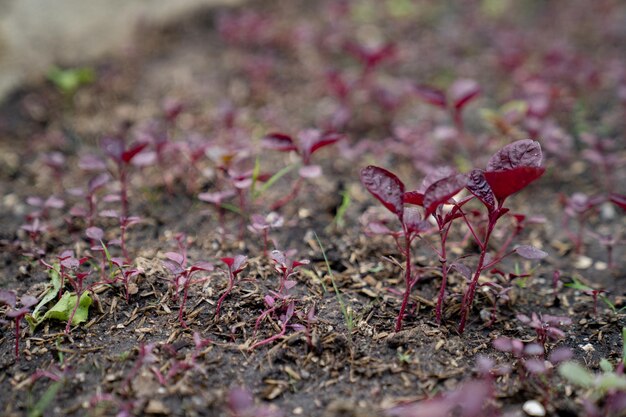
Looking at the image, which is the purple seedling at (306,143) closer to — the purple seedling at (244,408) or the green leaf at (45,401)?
the purple seedling at (244,408)

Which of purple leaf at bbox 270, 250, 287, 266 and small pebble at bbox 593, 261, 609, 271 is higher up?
purple leaf at bbox 270, 250, 287, 266

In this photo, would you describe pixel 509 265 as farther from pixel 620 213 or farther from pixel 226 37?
pixel 226 37

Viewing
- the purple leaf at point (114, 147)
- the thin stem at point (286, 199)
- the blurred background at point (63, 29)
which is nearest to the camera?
the purple leaf at point (114, 147)

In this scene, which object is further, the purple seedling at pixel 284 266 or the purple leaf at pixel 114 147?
the purple leaf at pixel 114 147

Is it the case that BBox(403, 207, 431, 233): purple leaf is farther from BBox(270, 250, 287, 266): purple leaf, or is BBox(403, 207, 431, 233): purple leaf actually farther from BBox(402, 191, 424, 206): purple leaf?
BBox(270, 250, 287, 266): purple leaf

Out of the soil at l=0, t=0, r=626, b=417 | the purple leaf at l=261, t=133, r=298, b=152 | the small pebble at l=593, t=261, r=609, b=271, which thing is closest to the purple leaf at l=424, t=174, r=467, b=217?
the soil at l=0, t=0, r=626, b=417

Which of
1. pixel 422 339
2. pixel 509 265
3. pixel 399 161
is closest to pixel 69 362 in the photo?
pixel 422 339

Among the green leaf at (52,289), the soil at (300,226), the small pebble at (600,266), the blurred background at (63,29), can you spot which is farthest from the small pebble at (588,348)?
the blurred background at (63,29)

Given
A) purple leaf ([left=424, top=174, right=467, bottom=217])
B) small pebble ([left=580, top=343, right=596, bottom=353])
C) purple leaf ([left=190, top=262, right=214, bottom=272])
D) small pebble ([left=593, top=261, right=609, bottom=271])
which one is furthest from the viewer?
small pebble ([left=593, top=261, right=609, bottom=271])
